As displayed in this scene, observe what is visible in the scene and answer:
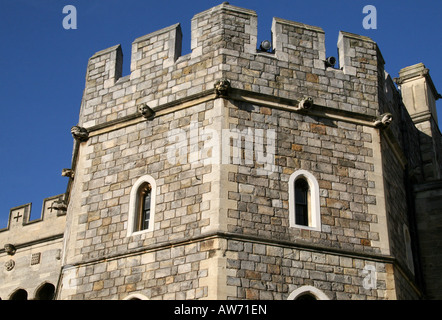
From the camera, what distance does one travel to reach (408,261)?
48.0 ft

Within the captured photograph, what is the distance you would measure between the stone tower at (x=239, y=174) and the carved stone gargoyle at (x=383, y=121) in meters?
0.06

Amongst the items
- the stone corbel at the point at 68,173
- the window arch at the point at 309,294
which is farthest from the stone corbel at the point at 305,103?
the stone corbel at the point at 68,173

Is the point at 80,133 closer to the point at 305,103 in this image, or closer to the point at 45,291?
the point at 305,103

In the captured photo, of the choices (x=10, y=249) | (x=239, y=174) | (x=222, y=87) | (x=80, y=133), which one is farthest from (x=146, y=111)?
(x=10, y=249)

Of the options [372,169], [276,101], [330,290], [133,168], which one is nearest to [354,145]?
[372,169]

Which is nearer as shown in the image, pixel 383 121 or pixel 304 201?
pixel 304 201

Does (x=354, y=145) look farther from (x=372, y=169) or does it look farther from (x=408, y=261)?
(x=408, y=261)

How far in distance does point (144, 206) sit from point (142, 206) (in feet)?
0.12

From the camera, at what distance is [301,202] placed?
13.3 m

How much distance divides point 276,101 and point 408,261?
408 cm

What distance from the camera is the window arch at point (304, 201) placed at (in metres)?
13.0

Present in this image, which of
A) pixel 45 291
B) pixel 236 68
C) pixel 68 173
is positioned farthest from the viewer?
pixel 45 291

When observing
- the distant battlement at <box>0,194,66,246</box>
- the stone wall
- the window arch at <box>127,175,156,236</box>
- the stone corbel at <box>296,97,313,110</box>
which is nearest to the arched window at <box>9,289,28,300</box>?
the stone wall
